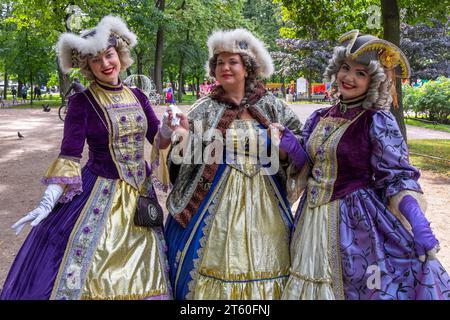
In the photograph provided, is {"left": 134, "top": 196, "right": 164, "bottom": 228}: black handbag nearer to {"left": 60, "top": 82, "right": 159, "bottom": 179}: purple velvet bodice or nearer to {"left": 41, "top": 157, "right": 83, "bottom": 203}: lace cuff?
{"left": 60, "top": 82, "right": 159, "bottom": 179}: purple velvet bodice

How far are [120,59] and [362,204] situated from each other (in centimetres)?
172

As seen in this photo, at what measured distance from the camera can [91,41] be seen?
2588 mm

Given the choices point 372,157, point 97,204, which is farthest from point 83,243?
point 372,157

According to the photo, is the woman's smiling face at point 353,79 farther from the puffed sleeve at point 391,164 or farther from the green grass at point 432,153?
the green grass at point 432,153

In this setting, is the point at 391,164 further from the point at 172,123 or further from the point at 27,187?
the point at 27,187

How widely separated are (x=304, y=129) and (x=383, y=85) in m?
0.56

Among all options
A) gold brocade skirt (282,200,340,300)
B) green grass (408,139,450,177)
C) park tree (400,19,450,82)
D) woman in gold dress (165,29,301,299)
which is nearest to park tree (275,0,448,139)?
green grass (408,139,450,177)

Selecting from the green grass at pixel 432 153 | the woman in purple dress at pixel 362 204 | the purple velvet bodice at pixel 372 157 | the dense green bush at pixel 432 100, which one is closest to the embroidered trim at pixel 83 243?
the woman in purple dress at pixel 362 204

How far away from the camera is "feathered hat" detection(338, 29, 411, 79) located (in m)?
2.38

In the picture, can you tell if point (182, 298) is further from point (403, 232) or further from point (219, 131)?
point (403, 232)

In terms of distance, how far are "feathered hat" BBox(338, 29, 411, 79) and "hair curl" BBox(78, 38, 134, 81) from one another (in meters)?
1.35

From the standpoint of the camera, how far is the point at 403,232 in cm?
227

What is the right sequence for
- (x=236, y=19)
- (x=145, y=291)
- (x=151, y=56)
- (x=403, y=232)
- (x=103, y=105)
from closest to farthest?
(x=403, y=232) → (x=145, y=291) → (x=103, y=105) → (x=236, y=19) → (x=151, y=56)

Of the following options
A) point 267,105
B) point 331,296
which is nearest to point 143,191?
point 267,105
